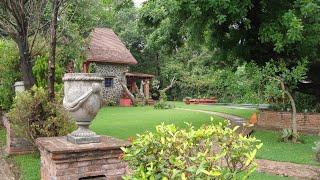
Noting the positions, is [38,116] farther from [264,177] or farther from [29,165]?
[264,177]

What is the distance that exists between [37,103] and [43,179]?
305 centimetres

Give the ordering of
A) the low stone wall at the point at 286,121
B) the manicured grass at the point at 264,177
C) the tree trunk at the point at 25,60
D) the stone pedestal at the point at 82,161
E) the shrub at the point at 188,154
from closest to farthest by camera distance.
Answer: the shrub at the point at 188,154 < the stone pedestal at the point at 82,161 < the manicured grass at the point at 264,177 < the tree trunk at the point at 25,60 < the low stone wall at the point at 286,121

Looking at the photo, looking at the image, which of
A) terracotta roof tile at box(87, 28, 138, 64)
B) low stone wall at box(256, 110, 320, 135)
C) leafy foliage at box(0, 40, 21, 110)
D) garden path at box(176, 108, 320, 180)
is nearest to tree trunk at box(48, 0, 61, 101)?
leafy foliage at box(0, 40, 21, 110)

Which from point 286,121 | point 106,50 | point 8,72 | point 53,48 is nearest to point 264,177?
point 53,48

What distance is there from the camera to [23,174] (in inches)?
288

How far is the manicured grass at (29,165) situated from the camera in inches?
282

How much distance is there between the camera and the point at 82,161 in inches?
193

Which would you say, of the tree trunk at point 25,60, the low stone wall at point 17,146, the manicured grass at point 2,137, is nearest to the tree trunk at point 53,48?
the tree trunk at point 25,60

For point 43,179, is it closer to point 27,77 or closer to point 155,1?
point 27,77

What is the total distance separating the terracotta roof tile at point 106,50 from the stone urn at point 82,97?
22.3 meters

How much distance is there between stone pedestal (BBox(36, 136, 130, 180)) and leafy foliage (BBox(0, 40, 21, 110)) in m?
6.90

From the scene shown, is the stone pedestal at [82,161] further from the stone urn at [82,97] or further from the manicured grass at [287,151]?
the manicured grass at [287,151]

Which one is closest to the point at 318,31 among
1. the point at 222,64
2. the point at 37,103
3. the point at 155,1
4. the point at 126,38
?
the point at 155,1

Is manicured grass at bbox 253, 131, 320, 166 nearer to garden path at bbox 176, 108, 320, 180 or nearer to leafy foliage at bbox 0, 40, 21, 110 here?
garden path at bbox 176, 108, 320, 180
